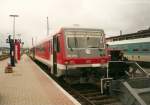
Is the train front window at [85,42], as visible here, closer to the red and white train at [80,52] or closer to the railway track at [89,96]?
the red and white train at [80,52]

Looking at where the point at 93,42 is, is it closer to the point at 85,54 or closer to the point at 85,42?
the point at 85,42

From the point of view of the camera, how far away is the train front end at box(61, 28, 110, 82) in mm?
14977

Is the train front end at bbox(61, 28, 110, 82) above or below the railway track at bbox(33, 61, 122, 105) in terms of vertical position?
above

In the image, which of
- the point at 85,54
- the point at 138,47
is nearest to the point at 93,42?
the point at 85,54

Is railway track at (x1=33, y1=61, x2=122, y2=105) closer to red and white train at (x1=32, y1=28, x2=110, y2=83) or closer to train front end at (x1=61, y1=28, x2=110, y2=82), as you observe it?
train front end at (x1=61, y1=28, x2=110, y2=82)

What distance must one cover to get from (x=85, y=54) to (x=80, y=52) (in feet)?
0.86

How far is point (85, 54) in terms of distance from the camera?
50.6 feet

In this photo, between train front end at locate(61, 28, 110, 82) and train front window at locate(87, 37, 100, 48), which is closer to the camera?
train front end at locate(61, 28, 110, 82)

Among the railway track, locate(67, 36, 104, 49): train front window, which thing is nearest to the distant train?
the railway track

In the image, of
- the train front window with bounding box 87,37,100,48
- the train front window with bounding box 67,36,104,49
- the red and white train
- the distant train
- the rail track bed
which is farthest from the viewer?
the distant train

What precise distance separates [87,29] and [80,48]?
126 cm

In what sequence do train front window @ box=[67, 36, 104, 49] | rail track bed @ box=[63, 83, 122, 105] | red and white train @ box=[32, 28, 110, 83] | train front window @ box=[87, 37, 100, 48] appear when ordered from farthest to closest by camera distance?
train front window @ box=[87, 37, 100, 48]
train front window @ box=[67, 36, 104, 49]
red and white train @ box=[32, 28, 110, 83]
rail track bed @ box=[63, 83, 122, 105]

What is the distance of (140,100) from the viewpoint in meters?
6.61

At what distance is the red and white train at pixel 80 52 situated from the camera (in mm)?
14961
